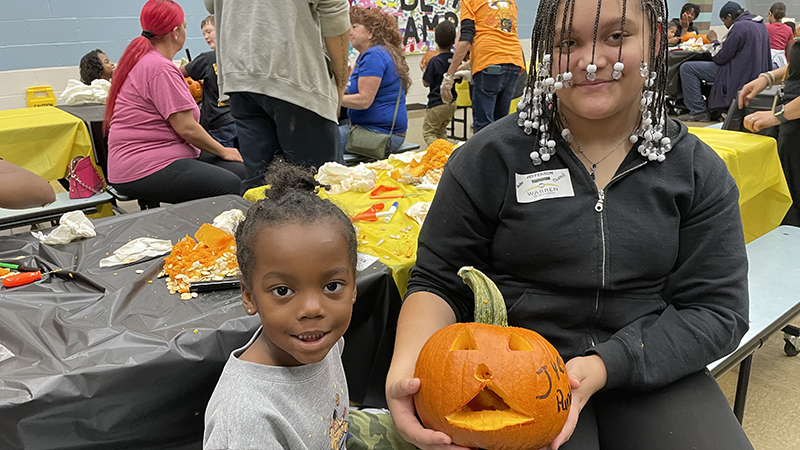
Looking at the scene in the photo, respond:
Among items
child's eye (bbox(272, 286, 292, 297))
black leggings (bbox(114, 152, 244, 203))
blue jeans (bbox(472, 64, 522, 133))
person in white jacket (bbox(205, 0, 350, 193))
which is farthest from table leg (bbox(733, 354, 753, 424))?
blue jeans (bbox(472, 64, 522, 133))

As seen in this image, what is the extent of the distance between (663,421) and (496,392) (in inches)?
17.8

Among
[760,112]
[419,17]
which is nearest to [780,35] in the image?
[419,17]

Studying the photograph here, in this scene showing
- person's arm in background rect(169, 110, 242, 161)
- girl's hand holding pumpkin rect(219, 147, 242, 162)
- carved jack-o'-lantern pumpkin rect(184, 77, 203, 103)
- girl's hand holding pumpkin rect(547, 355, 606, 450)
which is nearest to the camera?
girl's hand holding pumpkin rect(547, 355, 606, 450)

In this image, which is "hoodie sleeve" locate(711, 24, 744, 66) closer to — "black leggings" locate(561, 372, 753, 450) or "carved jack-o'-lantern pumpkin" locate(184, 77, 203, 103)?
"carved jack-o'-lantern pumpkin" locate(184, 77, 203, 103)

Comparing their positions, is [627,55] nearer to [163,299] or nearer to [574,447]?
[574,447]

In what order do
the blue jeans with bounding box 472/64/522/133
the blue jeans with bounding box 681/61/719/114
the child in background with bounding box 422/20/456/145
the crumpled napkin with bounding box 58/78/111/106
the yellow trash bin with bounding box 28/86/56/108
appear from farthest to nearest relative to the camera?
the blue jeans with bounding box 681/61/719/114
the child in background with bounding box 422/20/456/145
the yellow trash bin with bounding box 28/86/56/108
the blue jeans with bounding box 472/64/522/133
the crumpled napkin with bounding box 58/78/111/106

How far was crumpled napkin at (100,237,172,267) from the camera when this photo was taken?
1703mm

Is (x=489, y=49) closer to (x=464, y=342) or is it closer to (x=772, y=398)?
(x=772, y=398)

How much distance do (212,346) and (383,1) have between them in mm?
7410

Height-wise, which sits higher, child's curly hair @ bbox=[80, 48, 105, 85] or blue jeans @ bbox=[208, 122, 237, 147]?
child's curly hair @ bbox=[80, 48, 105, 85]

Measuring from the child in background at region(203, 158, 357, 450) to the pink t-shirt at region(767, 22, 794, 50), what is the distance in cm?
976

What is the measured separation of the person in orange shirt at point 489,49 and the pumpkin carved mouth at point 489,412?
4.37m

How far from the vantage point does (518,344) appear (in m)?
1.06

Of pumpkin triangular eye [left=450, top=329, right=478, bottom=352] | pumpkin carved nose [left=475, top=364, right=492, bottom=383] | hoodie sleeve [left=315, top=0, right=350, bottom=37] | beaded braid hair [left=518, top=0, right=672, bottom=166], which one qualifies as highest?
hoodie sleeve [left=315, top=0, right=350, bottom=37]
